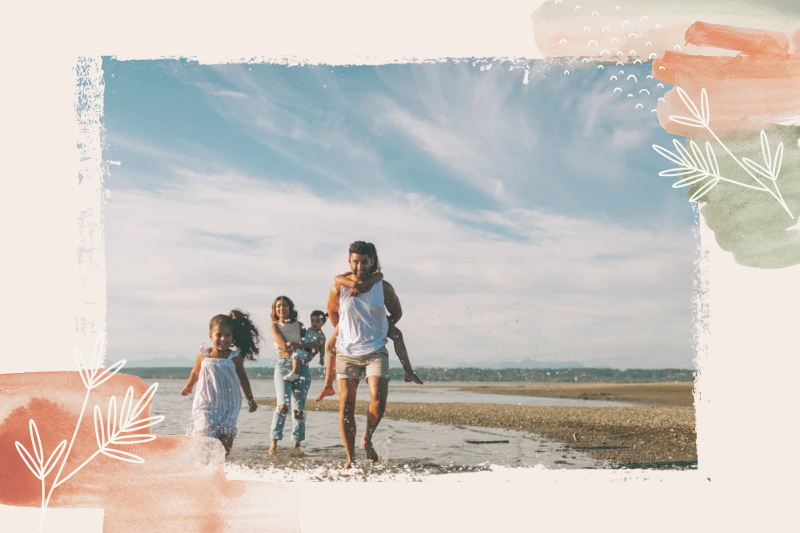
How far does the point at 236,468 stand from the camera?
5004mm

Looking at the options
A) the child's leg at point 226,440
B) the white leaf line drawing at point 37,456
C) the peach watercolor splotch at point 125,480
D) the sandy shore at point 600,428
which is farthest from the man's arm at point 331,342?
the sandy shore at point 600,428

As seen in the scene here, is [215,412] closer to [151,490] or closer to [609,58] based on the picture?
[151,490]

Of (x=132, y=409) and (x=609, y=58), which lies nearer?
(x=132, y=409)

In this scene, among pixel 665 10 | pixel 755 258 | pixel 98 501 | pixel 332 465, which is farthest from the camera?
pixel 332 465

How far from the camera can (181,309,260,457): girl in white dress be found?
483 cm

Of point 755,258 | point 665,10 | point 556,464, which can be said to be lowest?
point 556,464

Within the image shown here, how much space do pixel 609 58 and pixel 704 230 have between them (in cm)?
158

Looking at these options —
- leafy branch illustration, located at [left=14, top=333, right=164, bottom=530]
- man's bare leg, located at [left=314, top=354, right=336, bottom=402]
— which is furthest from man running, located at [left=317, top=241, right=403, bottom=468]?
leafy branch illustration, located at [left=14, top=333, right=164, bottom=530]

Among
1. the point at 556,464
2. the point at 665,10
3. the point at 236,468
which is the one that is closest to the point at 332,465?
the point at 236,468

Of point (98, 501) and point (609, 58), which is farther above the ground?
point (609, 58)

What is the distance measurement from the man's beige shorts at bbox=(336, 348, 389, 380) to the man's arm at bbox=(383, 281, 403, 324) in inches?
13.0

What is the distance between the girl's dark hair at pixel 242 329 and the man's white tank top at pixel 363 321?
810mm

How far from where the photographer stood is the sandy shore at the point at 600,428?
609 cm

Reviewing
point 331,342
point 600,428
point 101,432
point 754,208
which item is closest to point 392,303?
point 331,342
